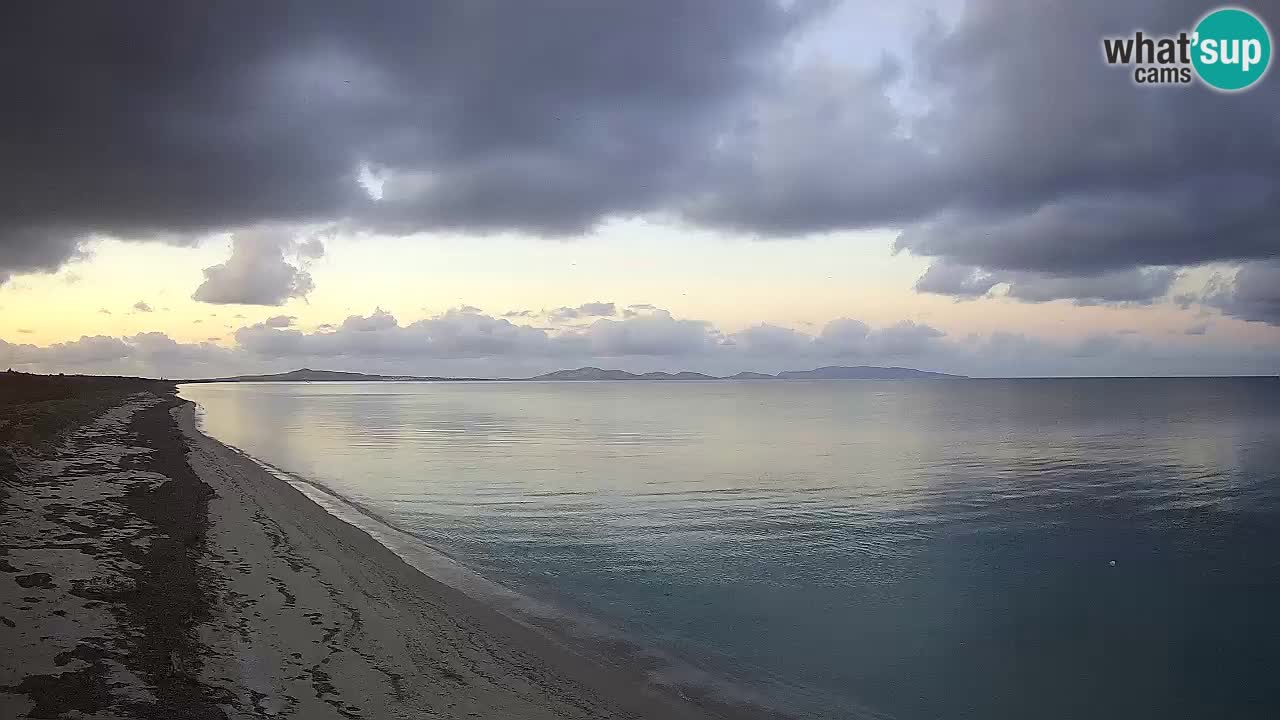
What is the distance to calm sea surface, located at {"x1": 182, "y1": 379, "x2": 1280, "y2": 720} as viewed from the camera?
12992 mm

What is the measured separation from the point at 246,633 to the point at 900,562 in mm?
16022

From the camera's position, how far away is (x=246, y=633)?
11.0 m

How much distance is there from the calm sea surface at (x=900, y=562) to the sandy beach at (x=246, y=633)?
2.90 metres

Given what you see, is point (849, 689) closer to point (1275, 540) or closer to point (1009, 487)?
point (1275, 540)

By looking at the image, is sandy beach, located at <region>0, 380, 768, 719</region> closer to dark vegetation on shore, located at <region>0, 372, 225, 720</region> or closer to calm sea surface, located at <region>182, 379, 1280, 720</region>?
dark vegetation on shore, located at <region>0, 372, 225, 720</region>

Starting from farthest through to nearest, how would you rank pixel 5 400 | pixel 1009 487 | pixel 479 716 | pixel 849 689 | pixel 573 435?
pixel 573 435 → pixel 5 400 → pixel 1009 487 → pixel 849 689 → pixel 479 716

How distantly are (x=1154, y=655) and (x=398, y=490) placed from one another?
27173 millimetres

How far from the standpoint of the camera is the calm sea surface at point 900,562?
1299cm

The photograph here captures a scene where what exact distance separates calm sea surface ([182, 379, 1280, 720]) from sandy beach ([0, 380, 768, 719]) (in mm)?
2900

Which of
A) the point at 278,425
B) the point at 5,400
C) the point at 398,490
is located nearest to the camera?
the point at 398,490

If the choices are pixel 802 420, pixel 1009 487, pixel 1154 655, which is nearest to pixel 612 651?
pixel 1154 655

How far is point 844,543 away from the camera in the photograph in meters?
22.2

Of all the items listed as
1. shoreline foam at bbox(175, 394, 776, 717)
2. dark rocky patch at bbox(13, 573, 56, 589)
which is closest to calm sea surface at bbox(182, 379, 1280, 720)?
shoreline foam at bbox(175, 394, 776, 717)

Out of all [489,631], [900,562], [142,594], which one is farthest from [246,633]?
[900,562]
